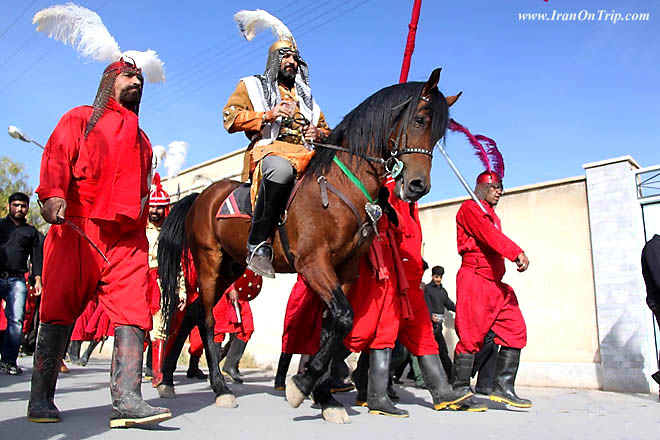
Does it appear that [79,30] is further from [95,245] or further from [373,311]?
[373,311]

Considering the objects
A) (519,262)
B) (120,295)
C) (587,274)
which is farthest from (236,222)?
(587,274)

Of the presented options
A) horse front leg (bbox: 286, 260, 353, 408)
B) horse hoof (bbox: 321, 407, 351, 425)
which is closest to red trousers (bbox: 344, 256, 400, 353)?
horse front leg (bbox: 286, 260, 353, 408)

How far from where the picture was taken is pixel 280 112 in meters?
4.91

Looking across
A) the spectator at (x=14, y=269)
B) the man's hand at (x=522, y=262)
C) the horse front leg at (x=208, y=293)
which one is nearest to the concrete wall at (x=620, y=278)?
the man's hand at (x=522, y=262)

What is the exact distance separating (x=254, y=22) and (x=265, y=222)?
2313mm

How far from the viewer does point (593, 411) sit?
5.13m

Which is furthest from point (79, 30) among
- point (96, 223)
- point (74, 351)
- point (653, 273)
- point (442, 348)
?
point (74, 351)

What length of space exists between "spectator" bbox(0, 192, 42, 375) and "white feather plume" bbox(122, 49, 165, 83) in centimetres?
410

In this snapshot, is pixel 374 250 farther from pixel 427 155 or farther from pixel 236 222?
pixel 236 222

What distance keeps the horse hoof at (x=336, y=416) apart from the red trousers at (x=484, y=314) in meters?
1.61

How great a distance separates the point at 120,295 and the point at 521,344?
3.63 m

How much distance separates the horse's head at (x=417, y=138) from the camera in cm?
409

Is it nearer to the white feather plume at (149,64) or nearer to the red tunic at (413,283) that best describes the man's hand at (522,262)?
the red tunic at (413,283)

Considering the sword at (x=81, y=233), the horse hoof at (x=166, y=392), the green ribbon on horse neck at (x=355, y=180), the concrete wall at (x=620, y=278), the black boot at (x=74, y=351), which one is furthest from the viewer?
the black boot at (x=74, y=351)
